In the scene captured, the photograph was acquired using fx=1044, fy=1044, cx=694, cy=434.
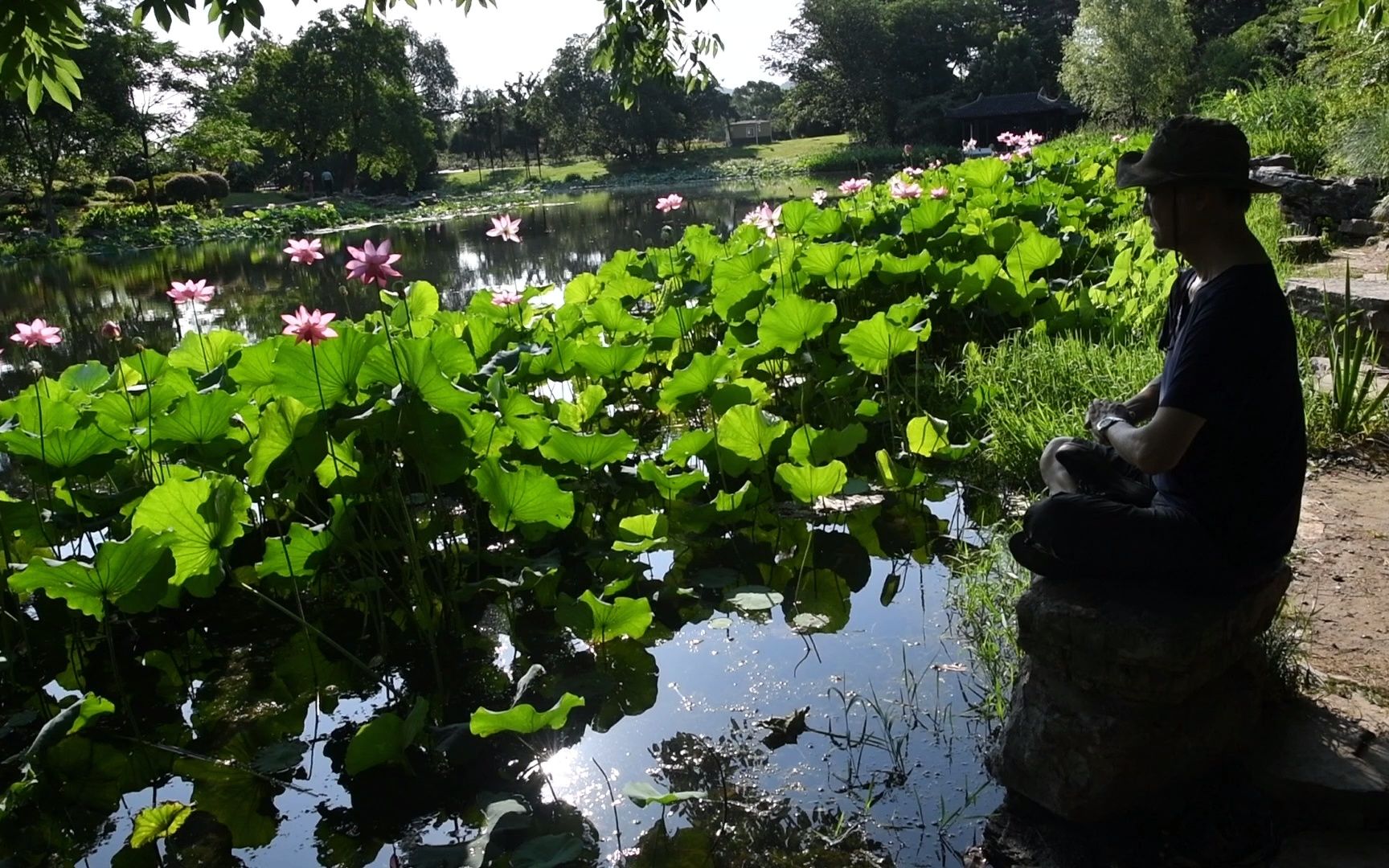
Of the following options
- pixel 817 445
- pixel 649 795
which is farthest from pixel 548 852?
pixel 817 445

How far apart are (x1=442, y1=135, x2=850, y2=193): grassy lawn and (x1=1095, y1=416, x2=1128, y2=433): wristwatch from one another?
42.2 metres

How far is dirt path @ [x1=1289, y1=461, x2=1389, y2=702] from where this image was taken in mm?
2248

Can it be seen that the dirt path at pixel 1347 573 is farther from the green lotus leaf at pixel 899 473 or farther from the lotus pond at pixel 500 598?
the green lotus leaf at pixel 899 473

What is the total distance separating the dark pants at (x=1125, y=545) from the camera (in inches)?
71.6

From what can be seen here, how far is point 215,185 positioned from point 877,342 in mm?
32963

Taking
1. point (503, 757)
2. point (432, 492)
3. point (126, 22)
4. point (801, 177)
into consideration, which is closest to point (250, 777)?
point (503, 757)

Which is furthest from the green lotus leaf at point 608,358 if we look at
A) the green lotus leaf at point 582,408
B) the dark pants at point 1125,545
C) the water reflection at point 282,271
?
the water reflection at point 282,271

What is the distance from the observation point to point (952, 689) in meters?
2.58

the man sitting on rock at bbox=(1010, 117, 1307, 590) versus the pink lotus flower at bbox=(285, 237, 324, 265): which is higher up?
the pink lotus flower at bbox=(285, 237, 324, 265)

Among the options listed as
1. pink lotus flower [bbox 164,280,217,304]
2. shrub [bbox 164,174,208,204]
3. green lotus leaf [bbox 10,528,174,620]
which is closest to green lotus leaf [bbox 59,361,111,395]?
pink lotus flower [bbox 164,280,217,304]

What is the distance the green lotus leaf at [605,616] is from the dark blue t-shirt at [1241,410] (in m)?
1.34

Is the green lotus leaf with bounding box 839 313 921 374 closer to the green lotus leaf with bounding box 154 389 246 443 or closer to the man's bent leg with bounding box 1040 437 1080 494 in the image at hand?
the man's bent leg with bounding box 1040 437 1080 494

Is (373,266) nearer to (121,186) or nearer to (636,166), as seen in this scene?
(121,186)

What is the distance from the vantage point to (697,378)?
12.1ft
